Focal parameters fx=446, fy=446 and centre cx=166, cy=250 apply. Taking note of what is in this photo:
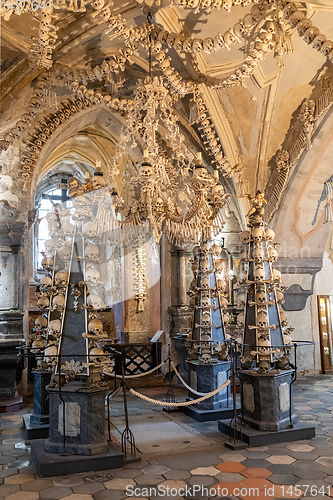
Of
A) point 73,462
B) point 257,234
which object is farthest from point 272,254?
point 73,462

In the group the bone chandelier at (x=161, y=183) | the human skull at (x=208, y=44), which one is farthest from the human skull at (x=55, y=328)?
the human skull at (x=208, y=44)

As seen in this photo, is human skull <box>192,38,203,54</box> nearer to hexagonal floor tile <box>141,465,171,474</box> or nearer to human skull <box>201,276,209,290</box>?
human skull <box>201,276,209,290</box>

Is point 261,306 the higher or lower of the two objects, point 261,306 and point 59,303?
the lower

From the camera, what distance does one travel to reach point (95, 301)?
422 cm

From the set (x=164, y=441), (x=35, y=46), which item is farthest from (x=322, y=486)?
(x=35, y=46)

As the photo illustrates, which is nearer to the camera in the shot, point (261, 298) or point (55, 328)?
point (55, 328)

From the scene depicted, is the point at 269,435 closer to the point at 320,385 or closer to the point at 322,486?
the point at 322,486

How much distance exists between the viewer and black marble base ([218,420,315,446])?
4.28 m

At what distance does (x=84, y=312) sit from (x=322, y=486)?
2410mm

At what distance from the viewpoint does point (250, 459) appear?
3.90 metres

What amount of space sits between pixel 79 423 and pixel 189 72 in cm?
526

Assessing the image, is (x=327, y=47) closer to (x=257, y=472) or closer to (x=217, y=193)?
(x=217, y=193)

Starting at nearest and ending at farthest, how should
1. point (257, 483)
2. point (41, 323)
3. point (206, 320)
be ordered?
point (257, 483) < point (41, 323) < point (206, 320)

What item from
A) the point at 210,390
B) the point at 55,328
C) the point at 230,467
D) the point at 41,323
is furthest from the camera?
the point at 210,390
